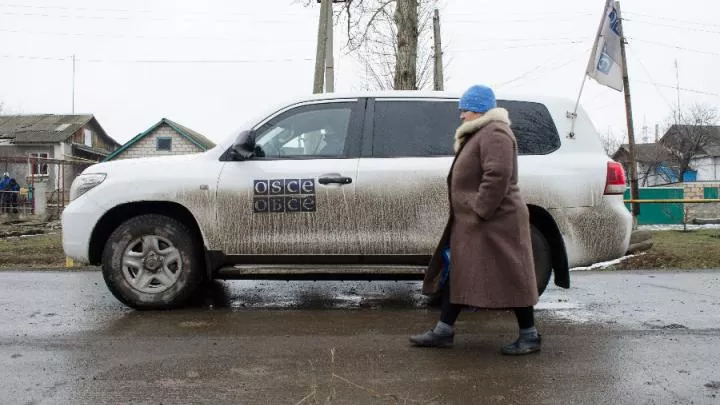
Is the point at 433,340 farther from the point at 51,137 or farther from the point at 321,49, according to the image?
the point at 51,137

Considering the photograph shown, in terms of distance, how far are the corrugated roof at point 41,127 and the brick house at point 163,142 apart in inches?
443

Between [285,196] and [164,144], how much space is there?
112 feet

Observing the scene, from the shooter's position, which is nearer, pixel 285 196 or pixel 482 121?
pixel 482 121

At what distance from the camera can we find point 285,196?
17.2 ft

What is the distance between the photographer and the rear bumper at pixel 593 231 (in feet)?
17.0

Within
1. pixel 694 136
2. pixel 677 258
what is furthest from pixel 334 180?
pixel 694 136

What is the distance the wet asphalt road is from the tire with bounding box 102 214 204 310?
0.16 metres

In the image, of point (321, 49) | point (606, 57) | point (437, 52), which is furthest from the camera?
point (437, 52)

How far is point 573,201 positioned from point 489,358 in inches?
69.2

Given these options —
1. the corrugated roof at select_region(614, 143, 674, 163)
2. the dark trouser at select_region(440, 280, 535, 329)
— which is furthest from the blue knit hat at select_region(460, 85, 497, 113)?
the corrugated roof at select_region(614, 143, 674, 163)

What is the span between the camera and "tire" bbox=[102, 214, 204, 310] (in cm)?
528

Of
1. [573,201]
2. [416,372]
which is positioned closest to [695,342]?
[573,201]

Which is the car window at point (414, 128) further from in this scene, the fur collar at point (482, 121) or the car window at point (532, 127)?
the fur collar at point (482, 121)

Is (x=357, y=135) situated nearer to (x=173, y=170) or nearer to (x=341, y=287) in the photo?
(x=173, y=170)
